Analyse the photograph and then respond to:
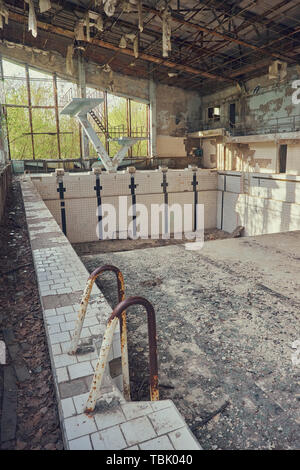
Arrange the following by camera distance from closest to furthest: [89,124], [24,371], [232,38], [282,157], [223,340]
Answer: [24,371] < [223,340] < [232,38] < [282,157] < [89,124]

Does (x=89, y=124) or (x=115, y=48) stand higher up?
(x=115, y=48)

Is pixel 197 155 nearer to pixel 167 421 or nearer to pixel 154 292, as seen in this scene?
pixel 154 292

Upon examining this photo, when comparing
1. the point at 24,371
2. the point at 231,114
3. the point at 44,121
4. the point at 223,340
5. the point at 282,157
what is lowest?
the point at 223,340

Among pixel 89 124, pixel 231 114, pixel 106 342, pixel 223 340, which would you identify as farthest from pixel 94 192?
pixel 106 342

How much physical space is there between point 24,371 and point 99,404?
0.84m

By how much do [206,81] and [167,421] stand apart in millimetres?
19783

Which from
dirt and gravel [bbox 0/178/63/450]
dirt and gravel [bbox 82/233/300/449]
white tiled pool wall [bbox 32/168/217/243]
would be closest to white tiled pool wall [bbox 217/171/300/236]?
white tiled pool wall [bbox 32/168/217/243]

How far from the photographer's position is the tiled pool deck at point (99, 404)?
5.10ft

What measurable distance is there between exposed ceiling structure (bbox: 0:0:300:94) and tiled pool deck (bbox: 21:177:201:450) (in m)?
8.76

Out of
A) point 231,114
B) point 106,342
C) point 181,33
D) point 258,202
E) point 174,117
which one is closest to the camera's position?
point 106,342

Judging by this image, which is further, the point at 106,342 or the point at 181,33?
the point at 181,33

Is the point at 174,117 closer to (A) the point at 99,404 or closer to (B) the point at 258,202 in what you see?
(B) the point at 258,202

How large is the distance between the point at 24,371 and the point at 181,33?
49.8 ft

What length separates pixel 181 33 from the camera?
14.1 m
